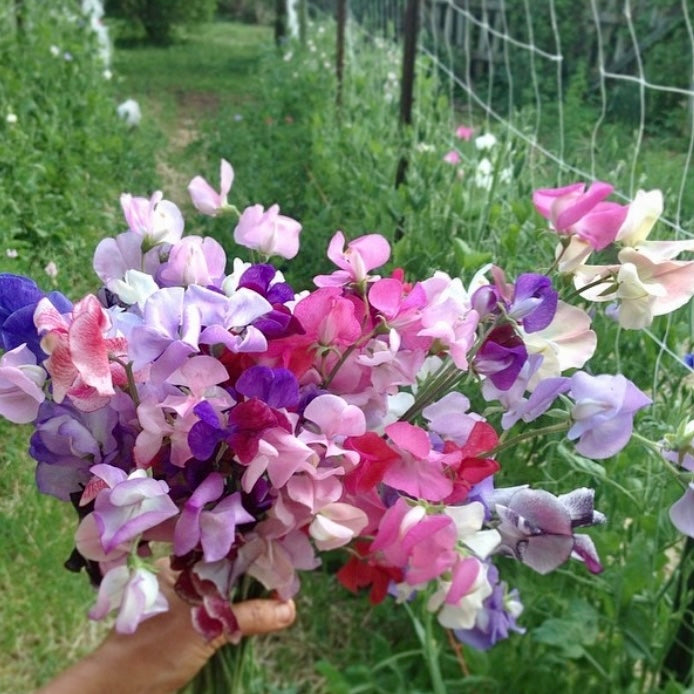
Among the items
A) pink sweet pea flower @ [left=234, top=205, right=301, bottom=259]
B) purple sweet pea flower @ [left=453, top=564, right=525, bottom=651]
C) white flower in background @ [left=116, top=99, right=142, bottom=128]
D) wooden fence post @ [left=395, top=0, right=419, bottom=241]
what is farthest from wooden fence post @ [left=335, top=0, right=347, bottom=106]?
pink sweet pea flower @ [left=234, top=205, right=301, bottom=259]

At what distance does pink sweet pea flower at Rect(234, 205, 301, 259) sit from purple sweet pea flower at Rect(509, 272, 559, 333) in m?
0.19

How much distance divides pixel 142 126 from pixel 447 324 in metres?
3.97

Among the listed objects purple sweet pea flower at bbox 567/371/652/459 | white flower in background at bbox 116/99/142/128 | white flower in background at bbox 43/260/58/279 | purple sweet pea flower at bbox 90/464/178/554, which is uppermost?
purple sweet pea flower at bbox 567/371/652/459

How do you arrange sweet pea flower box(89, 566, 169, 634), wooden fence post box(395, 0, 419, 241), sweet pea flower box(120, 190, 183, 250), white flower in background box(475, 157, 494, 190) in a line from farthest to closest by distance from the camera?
wooden fence post box(395, 0, 419, 241), white flower in background box(475, 157, 494, 190), sweet pea flower box(120, 190, 183, 250), sweet pea flower box(89, 566, 169, 634)

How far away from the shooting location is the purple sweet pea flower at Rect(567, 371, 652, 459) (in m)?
0.60

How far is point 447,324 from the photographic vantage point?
0.60 meters

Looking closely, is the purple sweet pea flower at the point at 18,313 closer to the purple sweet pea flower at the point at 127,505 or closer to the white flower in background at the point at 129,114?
the purple sweet pea flower at the point at 127,505

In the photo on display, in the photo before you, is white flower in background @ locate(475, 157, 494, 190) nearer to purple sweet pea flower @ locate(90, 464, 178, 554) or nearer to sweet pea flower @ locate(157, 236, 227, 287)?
sweet pea flower @ locate(157, 236, 227, 287)

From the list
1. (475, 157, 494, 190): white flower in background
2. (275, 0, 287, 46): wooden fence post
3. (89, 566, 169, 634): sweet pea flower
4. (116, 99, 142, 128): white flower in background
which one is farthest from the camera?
(275, 0, 287, 46): wooden fence post

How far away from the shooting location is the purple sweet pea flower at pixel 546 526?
0.62 meters

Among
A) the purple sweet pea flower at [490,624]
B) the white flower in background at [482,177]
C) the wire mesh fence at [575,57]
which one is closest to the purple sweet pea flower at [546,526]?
the purple sweet pea flower at [490,624]

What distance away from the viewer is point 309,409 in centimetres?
59

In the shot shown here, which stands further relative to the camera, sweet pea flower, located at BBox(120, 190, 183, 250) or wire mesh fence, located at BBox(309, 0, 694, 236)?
wire mesh fence, located at BBox(309, 0, 694, 236)

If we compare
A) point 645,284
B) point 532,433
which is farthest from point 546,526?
point 645,284
